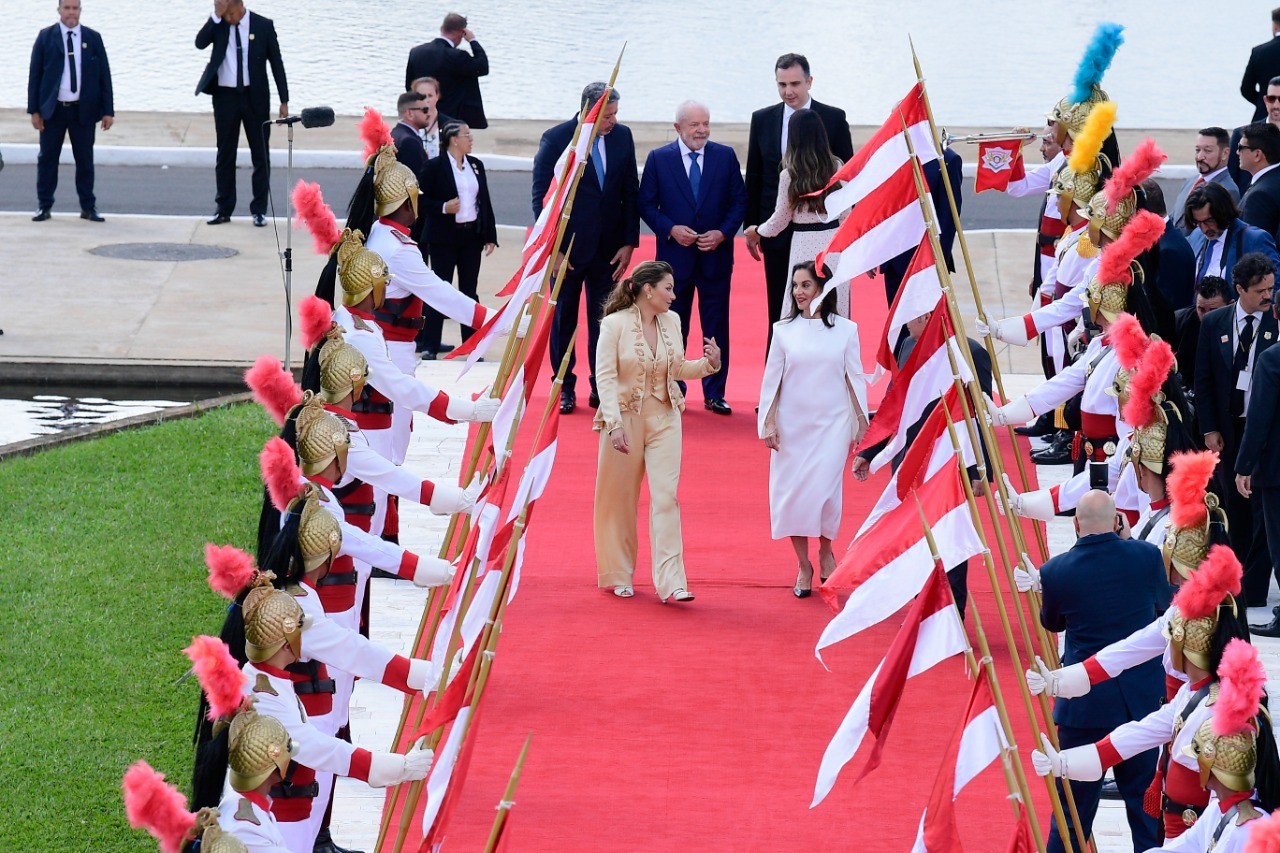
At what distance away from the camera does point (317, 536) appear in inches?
252

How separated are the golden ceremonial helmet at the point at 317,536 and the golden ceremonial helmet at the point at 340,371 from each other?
1.10m

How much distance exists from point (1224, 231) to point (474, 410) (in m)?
4.69

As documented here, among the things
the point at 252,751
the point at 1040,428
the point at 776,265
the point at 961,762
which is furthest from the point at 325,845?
the point at 1040,428

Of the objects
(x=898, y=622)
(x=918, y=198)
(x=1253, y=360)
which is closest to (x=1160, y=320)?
(x=1253, y=360)

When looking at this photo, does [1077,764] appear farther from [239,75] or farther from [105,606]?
[239,75]

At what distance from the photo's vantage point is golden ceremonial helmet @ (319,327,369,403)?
7.50 meters

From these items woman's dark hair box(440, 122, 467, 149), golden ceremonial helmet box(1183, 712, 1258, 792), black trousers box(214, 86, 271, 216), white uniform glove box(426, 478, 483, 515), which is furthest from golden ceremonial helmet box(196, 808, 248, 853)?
black trousers box(214, 86, 271, 216)

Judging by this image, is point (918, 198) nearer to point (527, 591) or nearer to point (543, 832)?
point (543, 832)

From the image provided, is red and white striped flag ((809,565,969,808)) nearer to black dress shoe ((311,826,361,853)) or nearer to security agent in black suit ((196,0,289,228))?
black dress shoe ((311,826,361,853))

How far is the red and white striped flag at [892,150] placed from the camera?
7691 mm

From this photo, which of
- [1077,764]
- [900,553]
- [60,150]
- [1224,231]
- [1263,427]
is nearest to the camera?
[1077,764]

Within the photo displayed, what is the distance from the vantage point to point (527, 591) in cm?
1029

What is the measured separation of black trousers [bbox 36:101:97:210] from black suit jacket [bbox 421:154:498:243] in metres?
5.81

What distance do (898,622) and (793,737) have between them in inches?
69.4
